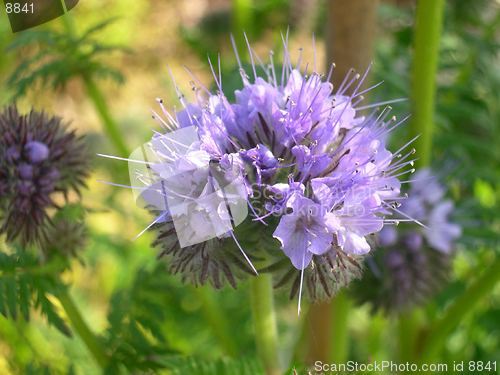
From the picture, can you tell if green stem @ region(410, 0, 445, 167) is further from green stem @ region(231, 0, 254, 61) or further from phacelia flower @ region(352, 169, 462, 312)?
green stem @ region(231, 0, 254, 61)

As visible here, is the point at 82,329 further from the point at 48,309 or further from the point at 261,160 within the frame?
the point at 261,160

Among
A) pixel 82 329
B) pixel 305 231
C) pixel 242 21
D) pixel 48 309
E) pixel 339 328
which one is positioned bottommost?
pixel 339 328

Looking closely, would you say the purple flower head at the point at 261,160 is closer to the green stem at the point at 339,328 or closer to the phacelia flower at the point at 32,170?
the phacelia flower at the point at 32,170

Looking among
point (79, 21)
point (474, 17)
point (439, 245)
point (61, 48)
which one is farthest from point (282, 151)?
point (79, 21)

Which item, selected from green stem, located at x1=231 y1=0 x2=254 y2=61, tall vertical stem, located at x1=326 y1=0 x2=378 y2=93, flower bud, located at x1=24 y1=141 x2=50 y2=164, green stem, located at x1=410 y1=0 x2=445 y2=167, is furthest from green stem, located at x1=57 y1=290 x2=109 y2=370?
green stem, located at x1=231 y1=0 x2=254 y2=61

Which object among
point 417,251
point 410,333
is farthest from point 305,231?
point 410,333

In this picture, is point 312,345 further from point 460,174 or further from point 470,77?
point 470,77

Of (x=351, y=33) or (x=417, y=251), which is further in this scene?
(x=417, y=251)
